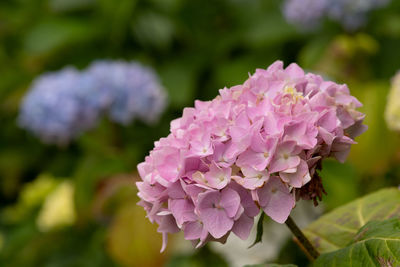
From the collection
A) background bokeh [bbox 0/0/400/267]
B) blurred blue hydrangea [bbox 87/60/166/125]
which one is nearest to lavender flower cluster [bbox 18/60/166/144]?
blurred blue hydrangea [bbox 87/60/166/125]

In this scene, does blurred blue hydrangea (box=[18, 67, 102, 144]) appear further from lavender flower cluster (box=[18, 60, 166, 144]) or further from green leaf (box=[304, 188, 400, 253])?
green leaf (box=[304, 188, 400, 253])

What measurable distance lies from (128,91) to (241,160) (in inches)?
57.4

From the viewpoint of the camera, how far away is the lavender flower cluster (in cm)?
206

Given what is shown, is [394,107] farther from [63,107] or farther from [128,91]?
[63,107]

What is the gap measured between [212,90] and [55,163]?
0.78 metres

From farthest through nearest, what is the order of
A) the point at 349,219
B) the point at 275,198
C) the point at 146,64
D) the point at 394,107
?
the point at 146,64
the point at 394,107
the point at 349,219
the point at 275,198

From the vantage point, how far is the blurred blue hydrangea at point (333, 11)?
80.0 inches

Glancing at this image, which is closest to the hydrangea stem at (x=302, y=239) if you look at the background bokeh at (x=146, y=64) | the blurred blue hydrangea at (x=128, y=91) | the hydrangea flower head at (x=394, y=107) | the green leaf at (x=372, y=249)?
the green leaf at (x=372, y=249)

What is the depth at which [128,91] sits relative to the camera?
6.85ft

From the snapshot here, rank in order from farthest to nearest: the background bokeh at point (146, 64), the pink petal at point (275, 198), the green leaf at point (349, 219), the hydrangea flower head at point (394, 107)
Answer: the background bokeh at point (146, 64) < the hydrangea flower head at point (394, 107) < the green leaf at point (349, 219) < the pink petal at point (275, 198)

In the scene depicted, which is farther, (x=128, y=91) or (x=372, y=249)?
(x=128, y=91)

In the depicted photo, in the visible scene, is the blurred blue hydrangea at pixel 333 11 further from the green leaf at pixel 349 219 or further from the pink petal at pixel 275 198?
the pink petal at pixel 275 198

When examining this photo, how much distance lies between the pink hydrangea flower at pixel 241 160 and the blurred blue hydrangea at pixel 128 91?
1.35m

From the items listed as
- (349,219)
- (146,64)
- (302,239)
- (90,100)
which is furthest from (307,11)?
(302,239)
